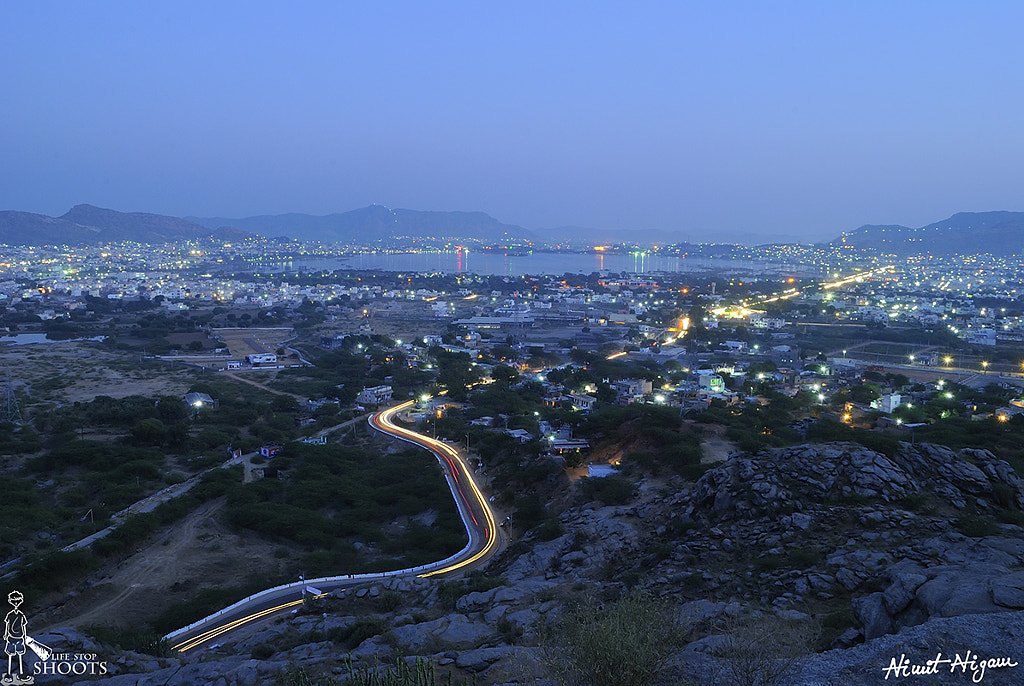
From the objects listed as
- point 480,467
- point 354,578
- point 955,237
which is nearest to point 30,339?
point 480,467

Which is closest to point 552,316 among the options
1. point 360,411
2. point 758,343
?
point 758,343

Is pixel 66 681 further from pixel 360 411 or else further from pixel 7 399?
pixel 7 399

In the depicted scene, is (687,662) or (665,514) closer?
(687,662)

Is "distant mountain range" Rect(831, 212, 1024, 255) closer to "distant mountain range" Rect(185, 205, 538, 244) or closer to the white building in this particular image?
"distant mountain range" Rect(185, 205, 538, 244)

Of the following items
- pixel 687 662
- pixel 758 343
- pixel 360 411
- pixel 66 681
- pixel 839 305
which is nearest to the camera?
pixel 687 662

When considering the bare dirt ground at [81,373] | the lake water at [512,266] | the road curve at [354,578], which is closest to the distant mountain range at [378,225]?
the lake water at [512,266]

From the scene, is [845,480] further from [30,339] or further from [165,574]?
[30,339]
